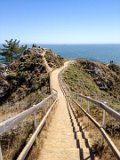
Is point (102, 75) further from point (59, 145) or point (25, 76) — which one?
point (59, 145)

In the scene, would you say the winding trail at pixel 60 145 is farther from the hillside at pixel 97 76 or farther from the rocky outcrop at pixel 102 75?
the rocky outcrop at pixel 102 75

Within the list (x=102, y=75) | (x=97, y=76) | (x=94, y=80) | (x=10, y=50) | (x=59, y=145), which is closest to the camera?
(x=59, y=145)

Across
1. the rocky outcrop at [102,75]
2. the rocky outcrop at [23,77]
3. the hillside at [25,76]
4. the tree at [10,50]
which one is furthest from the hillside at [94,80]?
the tree at [10,50]

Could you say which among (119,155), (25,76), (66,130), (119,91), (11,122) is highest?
(11,122)

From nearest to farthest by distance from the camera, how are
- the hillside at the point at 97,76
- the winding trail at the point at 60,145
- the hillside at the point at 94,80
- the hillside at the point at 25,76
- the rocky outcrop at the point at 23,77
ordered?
1. the winding trail at the point at 60,145
2. the hillside at the point at 25,76
3. the hillside at the point at 94,80
4. the rocky outcrop at the point at 23,77
5. the hillside at the point at 97,76

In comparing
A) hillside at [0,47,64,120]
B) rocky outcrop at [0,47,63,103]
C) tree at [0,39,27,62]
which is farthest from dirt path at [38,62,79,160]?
tree at [0,39,27,62]

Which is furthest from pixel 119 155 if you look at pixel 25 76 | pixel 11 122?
pixel 25 76

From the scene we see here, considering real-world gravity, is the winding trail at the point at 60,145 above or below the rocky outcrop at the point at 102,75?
above

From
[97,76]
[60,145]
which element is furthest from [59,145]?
[97,76]

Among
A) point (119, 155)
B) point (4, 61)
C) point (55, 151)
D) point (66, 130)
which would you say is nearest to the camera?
point (119, 155)

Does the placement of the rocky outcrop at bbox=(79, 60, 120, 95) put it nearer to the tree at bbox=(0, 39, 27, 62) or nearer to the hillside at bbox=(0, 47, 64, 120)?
the hillside at bbox=(0, 47, 64, 120)

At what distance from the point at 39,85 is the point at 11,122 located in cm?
4262

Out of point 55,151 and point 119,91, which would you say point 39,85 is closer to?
point 119,91

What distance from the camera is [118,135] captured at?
8742 mm
